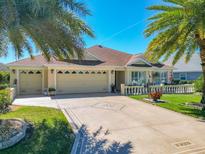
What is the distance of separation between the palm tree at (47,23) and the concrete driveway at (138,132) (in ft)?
12.2

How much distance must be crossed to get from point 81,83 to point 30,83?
5822mm

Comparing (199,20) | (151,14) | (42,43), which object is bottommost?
(42,43)

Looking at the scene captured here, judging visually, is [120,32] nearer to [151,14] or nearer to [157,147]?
[151,14]

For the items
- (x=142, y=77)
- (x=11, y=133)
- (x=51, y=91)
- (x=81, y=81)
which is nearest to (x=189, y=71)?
(x=142, y=77)

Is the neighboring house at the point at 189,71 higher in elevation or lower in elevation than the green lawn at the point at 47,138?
higher

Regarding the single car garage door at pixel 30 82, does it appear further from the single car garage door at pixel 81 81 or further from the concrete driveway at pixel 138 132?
the concrete driveway at pixel 138 132

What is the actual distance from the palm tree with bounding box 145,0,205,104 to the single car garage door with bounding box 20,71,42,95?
1322 cm

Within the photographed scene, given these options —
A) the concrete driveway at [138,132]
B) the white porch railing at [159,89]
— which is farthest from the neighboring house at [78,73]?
the concrete driveway at [138,132]

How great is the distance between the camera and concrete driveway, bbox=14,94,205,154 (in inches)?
250

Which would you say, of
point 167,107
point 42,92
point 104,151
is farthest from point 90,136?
point 42,92

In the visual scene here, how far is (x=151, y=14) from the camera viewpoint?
13.4 metres

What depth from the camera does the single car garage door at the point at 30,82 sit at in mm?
20938

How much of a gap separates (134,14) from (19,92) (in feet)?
50.4

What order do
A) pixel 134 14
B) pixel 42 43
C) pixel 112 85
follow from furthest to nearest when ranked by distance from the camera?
pixel 112 85, pixel 134 14, pixel 42 43
